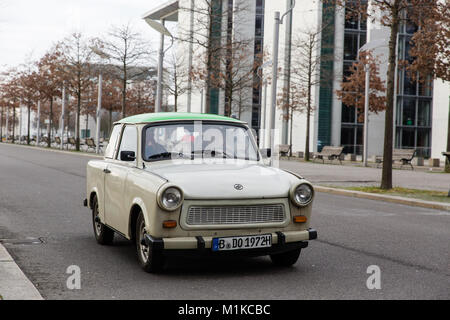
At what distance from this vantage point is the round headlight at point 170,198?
5668 mm

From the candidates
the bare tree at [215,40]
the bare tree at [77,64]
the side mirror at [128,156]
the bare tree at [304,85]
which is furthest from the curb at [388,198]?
the bare tree at [77,64]

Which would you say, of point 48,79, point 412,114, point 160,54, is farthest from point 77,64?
point 412,114

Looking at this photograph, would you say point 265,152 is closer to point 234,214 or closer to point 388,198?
point 234,214

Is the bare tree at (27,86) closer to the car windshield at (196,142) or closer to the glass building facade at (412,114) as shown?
the glass building facade at (412,114)

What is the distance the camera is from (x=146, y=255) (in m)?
6.09

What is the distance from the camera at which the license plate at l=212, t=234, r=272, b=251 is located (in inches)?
225

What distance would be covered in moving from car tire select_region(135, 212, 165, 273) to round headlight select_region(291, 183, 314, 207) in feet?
4.62

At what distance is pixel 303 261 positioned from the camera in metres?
6.82

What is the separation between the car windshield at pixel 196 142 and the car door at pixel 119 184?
0.26 m

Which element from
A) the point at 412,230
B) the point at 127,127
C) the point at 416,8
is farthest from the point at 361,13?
the point at 127,127

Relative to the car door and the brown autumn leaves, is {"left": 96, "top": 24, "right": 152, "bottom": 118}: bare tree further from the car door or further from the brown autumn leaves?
the car door

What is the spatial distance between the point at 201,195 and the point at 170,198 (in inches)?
11.4

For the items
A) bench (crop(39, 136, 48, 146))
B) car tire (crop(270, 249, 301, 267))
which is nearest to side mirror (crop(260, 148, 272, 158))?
car tire (crop(270, 249, 301, 267))

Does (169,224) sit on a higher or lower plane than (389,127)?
lower
